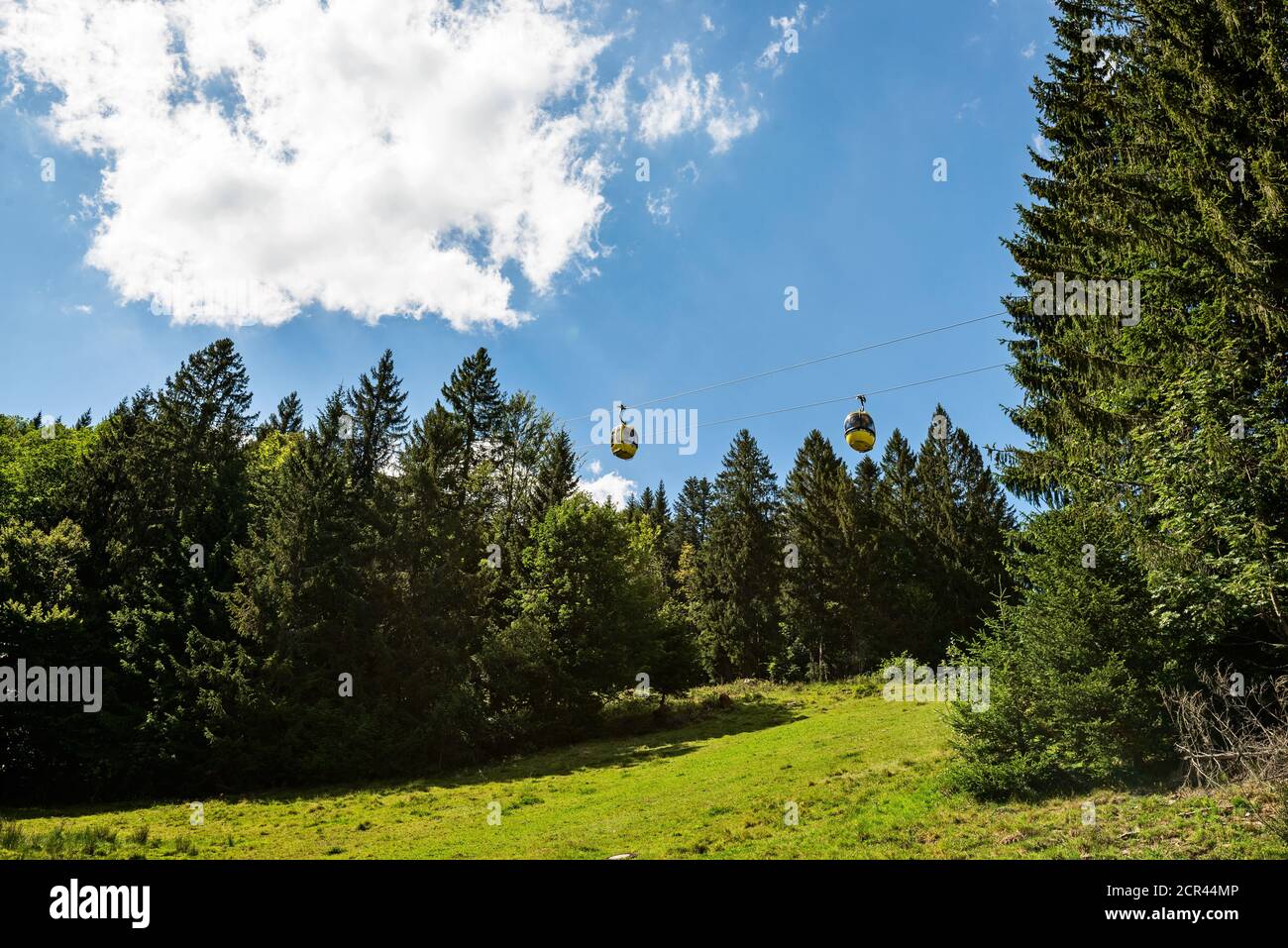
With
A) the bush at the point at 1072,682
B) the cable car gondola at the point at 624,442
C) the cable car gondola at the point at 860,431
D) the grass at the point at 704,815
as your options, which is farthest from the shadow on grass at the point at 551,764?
the cable car gondola at the point at 860,431

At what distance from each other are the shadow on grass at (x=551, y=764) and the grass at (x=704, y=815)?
175 mm

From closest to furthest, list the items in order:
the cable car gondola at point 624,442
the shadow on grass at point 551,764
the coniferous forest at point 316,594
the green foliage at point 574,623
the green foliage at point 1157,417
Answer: the green foliage at point 1157,417 → the cable car gondola at point 624,442 → the shadow on grass at point 551,764 → the coniferous forest at point 316,594 → the green foliage at point 574,623

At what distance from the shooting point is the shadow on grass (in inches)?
816

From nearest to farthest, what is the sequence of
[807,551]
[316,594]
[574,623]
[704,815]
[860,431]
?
[860,431] → [704,815] → [316,594] → [574,623] → [807,551]

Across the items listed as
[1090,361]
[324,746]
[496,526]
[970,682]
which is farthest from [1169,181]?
[496,526]

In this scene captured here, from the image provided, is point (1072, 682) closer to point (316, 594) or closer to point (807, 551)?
point (316, 594)

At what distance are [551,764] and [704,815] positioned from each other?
12115mm

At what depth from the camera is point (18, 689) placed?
22062 millimetres

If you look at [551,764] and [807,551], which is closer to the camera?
[551,764]

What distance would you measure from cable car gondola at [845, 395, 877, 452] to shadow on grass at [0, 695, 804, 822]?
15.4 meters

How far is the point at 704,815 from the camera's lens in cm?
1345

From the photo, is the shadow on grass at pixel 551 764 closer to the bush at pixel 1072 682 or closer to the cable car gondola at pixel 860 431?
the bush at pixel 1072 682

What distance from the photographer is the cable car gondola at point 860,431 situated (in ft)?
36.7

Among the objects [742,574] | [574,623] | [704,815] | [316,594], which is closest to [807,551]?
[742,574]
